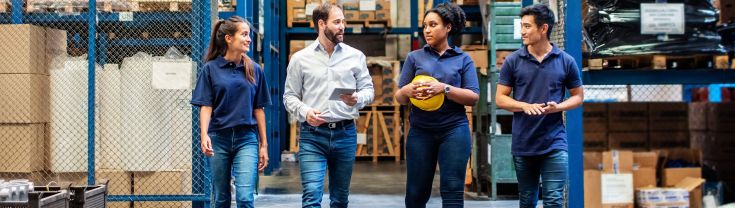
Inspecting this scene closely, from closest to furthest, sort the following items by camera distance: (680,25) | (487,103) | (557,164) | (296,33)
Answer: (557,164), (680,25), (487,103), (296,33)

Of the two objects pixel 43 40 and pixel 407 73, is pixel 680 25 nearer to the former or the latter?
pixel 407 73

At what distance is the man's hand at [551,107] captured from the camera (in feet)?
13.6

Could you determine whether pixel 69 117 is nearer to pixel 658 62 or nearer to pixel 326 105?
pixel 326 105

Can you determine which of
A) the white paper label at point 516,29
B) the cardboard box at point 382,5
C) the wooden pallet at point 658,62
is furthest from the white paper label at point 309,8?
the wooden pallet at point 658,62

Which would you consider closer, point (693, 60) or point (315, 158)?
point (315, 158)

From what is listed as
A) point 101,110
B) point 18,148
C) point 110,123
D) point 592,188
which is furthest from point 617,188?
point 18,148

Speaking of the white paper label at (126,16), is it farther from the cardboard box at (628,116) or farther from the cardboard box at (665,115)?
the cardboard box at (665,115)

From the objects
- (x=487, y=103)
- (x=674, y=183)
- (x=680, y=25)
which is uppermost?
(x=680, y=25)

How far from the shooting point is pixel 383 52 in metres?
16.2

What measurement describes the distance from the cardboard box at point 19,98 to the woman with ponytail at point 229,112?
2.89 m

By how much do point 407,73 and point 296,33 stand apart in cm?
1023

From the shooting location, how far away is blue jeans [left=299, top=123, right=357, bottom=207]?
4.23 metres

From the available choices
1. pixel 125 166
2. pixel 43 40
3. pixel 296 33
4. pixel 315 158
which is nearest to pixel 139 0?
pixel 43 40

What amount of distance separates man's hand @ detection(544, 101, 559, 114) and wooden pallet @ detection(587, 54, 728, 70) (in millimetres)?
1809
